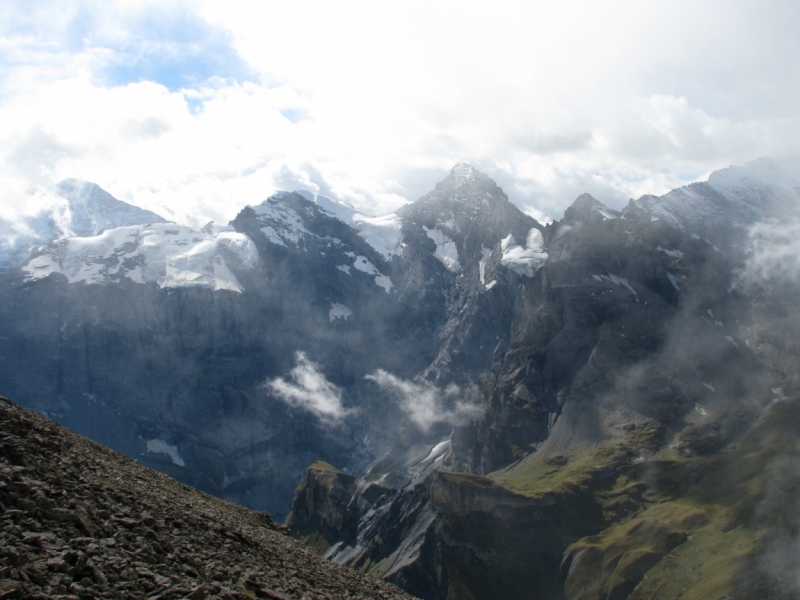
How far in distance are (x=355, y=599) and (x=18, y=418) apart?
2600 cm

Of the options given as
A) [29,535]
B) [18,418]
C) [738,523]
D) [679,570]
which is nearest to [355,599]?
[29,535]

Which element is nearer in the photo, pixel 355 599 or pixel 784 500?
pixel 355 599

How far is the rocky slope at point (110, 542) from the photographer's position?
24.9m

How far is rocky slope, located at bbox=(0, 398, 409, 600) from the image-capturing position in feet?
81.7

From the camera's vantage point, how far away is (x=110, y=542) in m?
29.5

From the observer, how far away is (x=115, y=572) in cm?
2655

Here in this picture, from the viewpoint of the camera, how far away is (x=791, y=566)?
16225cm

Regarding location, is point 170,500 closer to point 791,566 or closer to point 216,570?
point 216,570

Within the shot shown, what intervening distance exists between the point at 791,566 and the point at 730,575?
49.2 ft

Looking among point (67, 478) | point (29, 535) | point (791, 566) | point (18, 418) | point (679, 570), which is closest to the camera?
point (29, 535)

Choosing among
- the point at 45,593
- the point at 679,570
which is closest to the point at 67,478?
the point at 45,593

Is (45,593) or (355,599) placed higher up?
(45,593)

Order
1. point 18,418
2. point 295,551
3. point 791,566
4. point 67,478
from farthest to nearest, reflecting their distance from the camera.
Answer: point 791,566, point 295,551, point 18,418, point 67,478

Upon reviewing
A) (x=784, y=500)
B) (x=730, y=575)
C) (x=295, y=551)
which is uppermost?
(x=295, y=551)
